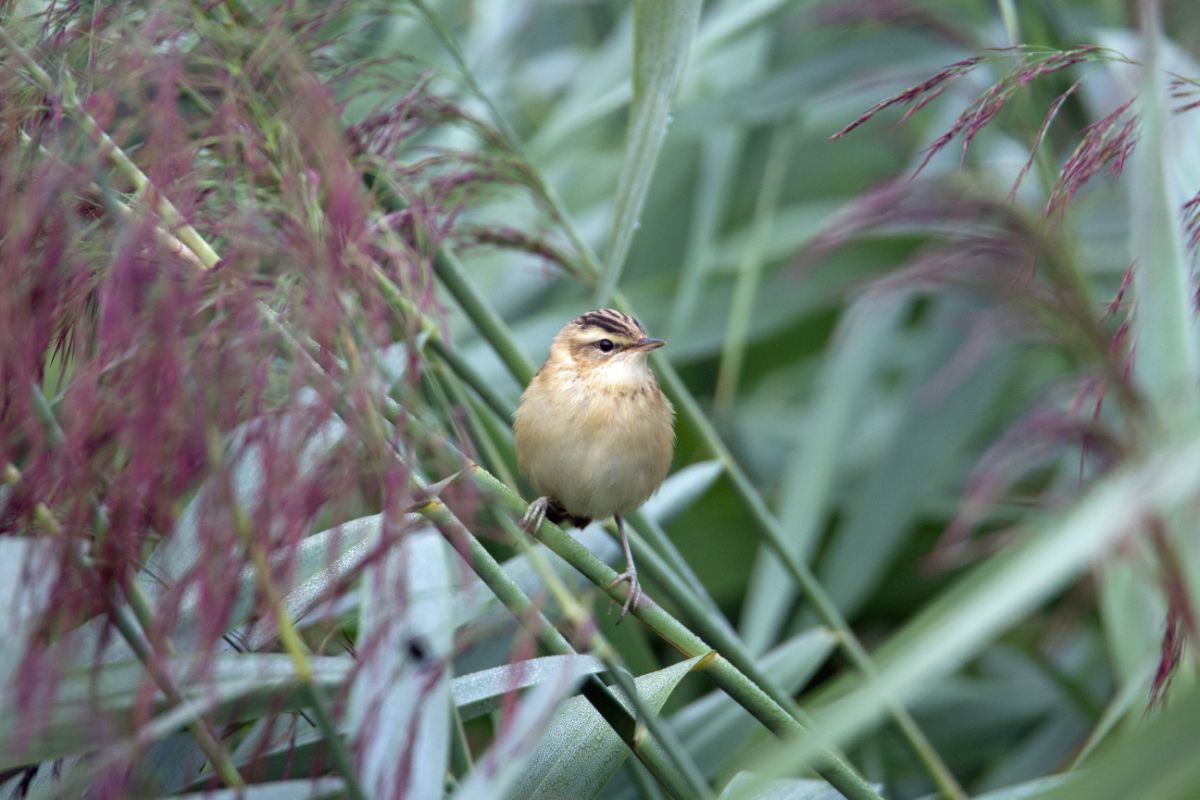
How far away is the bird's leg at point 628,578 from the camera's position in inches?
61.4

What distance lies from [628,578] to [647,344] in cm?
78

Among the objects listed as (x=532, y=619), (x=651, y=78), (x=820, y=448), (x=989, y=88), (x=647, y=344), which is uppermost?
(x=651, y=78)

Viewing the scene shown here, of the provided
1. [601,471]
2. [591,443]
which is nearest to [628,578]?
[601,471]

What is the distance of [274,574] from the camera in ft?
3.83

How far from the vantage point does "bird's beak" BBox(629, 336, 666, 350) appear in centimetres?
261

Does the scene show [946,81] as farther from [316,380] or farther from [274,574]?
[274,574]

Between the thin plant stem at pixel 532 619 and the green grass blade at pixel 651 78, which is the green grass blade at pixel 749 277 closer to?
the green grass blade at pixel 651 78

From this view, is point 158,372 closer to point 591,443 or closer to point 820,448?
point 591,443

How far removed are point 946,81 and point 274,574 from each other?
0.97 meters

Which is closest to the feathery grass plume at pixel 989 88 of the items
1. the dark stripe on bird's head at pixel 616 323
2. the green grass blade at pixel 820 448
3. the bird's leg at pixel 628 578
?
the bird's leg at pixel 628 578

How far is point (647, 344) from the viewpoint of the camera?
269cm

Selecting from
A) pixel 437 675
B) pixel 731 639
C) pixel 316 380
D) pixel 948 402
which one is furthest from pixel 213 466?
pixel 948 402

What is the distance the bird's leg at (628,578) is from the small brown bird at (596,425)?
77 millimetres

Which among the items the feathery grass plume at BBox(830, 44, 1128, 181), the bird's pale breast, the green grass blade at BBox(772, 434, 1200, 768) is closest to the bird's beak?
the bird's pale breast
